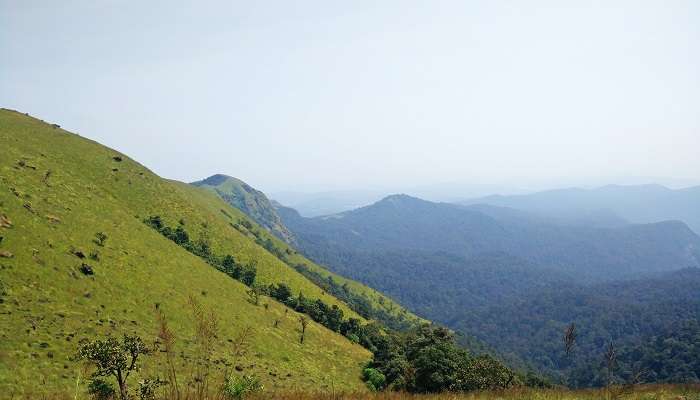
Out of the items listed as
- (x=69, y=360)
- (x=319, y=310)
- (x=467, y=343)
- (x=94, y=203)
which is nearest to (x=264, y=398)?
(x=69, y=360)

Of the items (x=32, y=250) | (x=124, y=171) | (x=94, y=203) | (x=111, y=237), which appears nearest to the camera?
(x=32, y=250)

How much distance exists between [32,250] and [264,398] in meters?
49.1

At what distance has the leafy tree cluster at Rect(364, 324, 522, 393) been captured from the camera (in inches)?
1473

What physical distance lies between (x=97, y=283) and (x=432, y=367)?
4092cm

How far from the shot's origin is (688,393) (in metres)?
11.5

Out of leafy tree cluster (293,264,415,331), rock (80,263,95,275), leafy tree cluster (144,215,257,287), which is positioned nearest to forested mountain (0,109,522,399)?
rock (80,263,95,275)

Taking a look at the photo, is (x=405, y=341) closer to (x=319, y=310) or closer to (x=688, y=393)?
(x=319, y=310)

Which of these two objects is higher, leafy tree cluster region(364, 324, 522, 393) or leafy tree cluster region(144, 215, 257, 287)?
leafy tree cluster region(144, 215, 257, 287)

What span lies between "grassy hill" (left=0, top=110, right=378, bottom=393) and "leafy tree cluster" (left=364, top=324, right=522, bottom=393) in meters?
4.01

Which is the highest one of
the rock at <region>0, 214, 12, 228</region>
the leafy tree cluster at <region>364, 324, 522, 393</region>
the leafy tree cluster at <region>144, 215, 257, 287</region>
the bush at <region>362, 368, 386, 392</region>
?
the rock at <region>0, 214, 12, 228</region>

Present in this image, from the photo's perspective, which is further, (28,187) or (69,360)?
(28,187)

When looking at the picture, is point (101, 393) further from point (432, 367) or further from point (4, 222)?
point (4, 222)

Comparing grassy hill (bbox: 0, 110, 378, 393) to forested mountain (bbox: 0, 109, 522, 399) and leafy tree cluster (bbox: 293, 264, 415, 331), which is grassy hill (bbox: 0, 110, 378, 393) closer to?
forested mountain (bbox: 0, 109, 522, 399)

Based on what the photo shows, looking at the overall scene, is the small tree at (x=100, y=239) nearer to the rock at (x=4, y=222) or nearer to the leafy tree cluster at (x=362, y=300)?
the rock at (x=4, y=222)
